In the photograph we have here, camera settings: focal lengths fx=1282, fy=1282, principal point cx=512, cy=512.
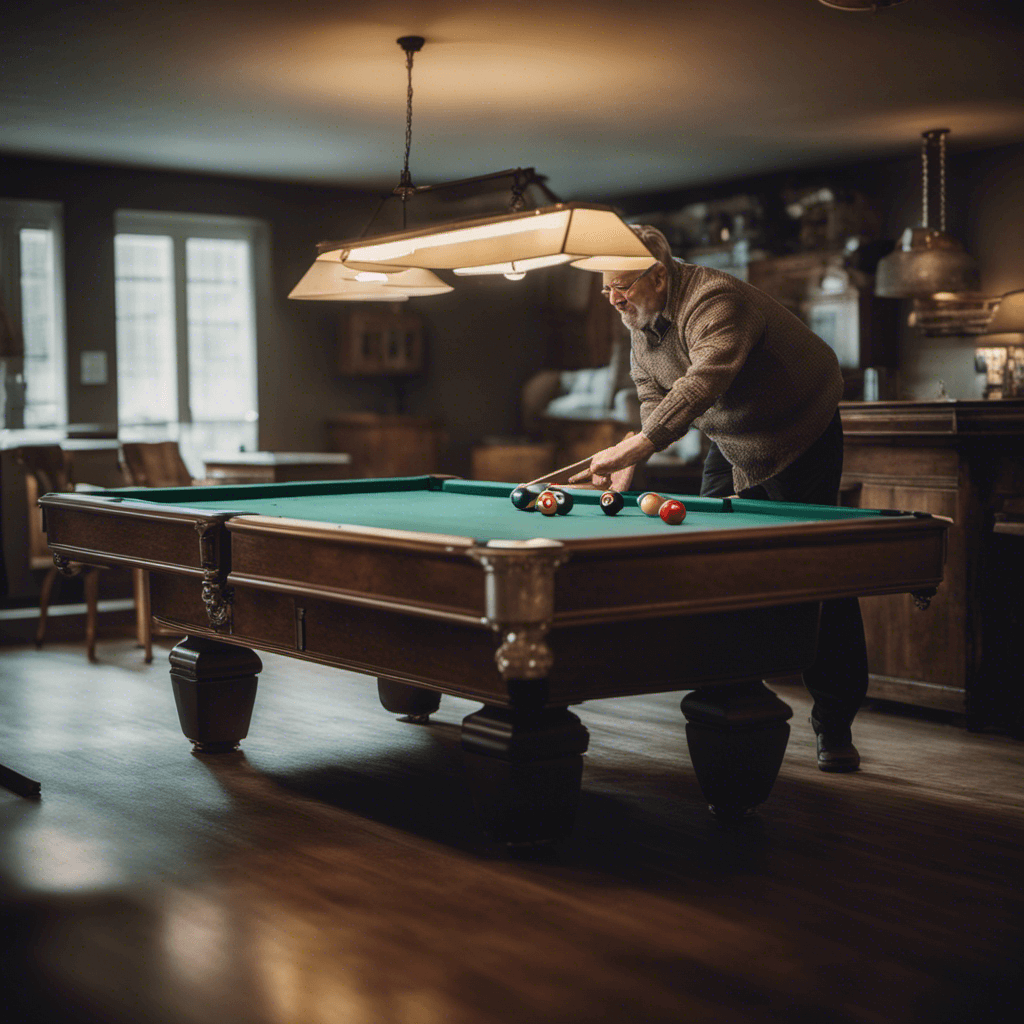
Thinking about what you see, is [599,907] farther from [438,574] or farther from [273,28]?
[273,28]

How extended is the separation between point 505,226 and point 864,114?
426 centimetres

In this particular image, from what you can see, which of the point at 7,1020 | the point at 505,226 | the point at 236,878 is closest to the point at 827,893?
the point at 236,878

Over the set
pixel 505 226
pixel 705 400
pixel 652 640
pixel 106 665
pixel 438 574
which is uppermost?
pixel 505 226

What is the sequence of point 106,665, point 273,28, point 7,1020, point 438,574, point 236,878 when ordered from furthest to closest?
point 106,665 → point 273,28 → point 236,878 → point 438,574 → point 7,1020

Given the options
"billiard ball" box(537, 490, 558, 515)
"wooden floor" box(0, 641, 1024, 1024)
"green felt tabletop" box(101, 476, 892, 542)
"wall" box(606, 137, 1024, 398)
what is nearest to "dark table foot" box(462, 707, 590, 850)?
"wooden floor" box(0, 641, 1024, 1024)

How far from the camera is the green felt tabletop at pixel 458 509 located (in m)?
3.07

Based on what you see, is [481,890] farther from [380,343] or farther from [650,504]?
[380,343]

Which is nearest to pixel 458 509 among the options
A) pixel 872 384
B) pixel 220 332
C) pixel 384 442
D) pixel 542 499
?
pixel 542 499

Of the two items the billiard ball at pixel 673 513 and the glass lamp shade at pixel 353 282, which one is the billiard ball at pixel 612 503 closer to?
the billiard ball at pixel 673 513

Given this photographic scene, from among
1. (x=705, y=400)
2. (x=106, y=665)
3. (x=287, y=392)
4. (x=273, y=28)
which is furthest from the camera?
(x=287, y=392)

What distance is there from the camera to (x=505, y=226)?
3.58m

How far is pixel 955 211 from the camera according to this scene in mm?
8273

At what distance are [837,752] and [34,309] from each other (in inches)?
252

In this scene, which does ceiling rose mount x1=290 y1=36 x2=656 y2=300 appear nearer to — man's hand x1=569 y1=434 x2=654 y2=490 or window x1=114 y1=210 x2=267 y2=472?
man's hand x1=569 y1=434 x2=654 y2=490
